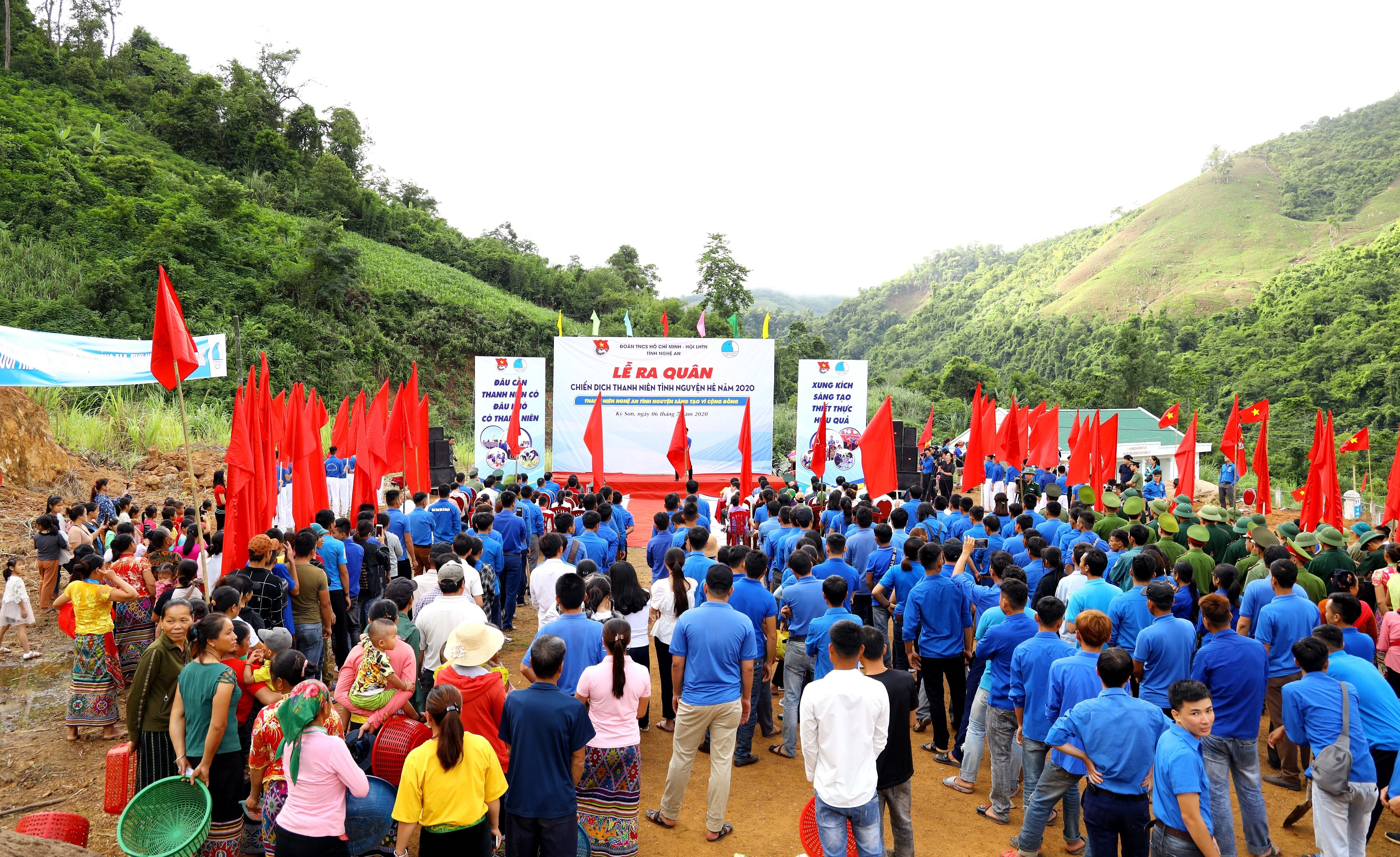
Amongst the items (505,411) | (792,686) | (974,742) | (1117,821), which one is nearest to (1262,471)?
(974,742)

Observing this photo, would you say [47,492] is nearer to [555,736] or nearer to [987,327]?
[555,736]

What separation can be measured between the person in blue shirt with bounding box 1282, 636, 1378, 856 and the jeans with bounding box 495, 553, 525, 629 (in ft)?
20.9

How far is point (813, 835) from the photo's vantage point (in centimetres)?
364

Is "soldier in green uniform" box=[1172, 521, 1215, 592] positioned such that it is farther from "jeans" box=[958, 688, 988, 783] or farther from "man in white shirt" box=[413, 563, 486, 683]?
"man in white shirt" box=[413, 563, 486, 683]

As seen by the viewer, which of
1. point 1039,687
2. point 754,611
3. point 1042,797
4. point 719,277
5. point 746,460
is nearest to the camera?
point 1042,797

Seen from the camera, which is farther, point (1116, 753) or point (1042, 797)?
point (1042, 797)

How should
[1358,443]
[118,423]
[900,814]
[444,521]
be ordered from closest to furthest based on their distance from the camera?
[900,814], [444,521], [1358,443], [118,423]

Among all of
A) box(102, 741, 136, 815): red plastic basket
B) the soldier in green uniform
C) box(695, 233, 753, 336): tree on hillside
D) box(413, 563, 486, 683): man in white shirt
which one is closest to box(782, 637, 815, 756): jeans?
box(413, 563, 486, 683): man in white shirt

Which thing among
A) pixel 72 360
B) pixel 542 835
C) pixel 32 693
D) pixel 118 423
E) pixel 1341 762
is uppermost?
pixel 72 360

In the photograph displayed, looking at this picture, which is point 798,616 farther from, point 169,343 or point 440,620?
point 169,343

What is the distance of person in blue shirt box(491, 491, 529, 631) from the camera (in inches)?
313

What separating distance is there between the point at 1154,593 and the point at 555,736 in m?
3.33

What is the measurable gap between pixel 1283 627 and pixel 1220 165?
11264cm

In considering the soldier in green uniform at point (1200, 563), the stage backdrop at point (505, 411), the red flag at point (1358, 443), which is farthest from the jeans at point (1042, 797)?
the stage backdrop at point (505, 411)
